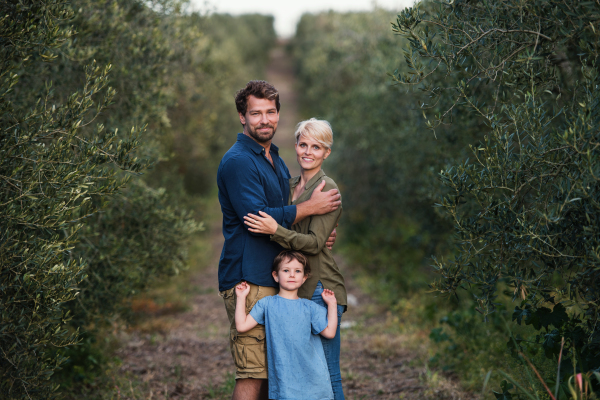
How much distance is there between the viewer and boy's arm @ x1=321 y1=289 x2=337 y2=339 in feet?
12.6

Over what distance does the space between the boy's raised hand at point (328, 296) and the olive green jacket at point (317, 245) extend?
6cm

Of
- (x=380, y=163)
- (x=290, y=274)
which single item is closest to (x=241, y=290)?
(x=290, y=274)

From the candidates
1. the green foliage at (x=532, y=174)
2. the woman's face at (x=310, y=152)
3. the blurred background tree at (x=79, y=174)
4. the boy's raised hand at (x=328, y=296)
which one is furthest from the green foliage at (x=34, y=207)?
the green foliage at (x=532, y=174)

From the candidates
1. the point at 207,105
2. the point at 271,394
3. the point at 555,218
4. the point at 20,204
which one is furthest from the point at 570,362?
the point at 207,105

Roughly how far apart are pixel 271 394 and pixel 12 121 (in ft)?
9.65

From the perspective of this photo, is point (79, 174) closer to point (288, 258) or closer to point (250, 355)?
point (288, 258)

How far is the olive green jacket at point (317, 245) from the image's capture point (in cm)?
380

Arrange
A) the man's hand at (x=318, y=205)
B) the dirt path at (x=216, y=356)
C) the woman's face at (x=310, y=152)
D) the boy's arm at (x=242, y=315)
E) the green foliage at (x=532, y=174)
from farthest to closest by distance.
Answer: the dirt path at (x=216, y=356) → the woman's face at (x=310, y=152) → the man's hand at (x=318, y=205) → the boy's arm at (x=242, y=315) → the green foliage at (x=532, y=174)

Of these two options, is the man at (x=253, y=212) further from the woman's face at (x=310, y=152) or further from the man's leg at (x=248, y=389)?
the woman's face at (x=310, y=152)

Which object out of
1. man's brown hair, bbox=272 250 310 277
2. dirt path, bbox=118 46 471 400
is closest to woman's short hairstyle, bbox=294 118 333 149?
man's brown hair, bbox=272 250 310 277

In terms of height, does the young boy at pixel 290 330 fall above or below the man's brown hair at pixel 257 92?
below

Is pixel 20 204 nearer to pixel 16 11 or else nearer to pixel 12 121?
pixel 12 121

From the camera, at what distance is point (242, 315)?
3729mm

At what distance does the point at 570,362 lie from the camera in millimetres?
4078
